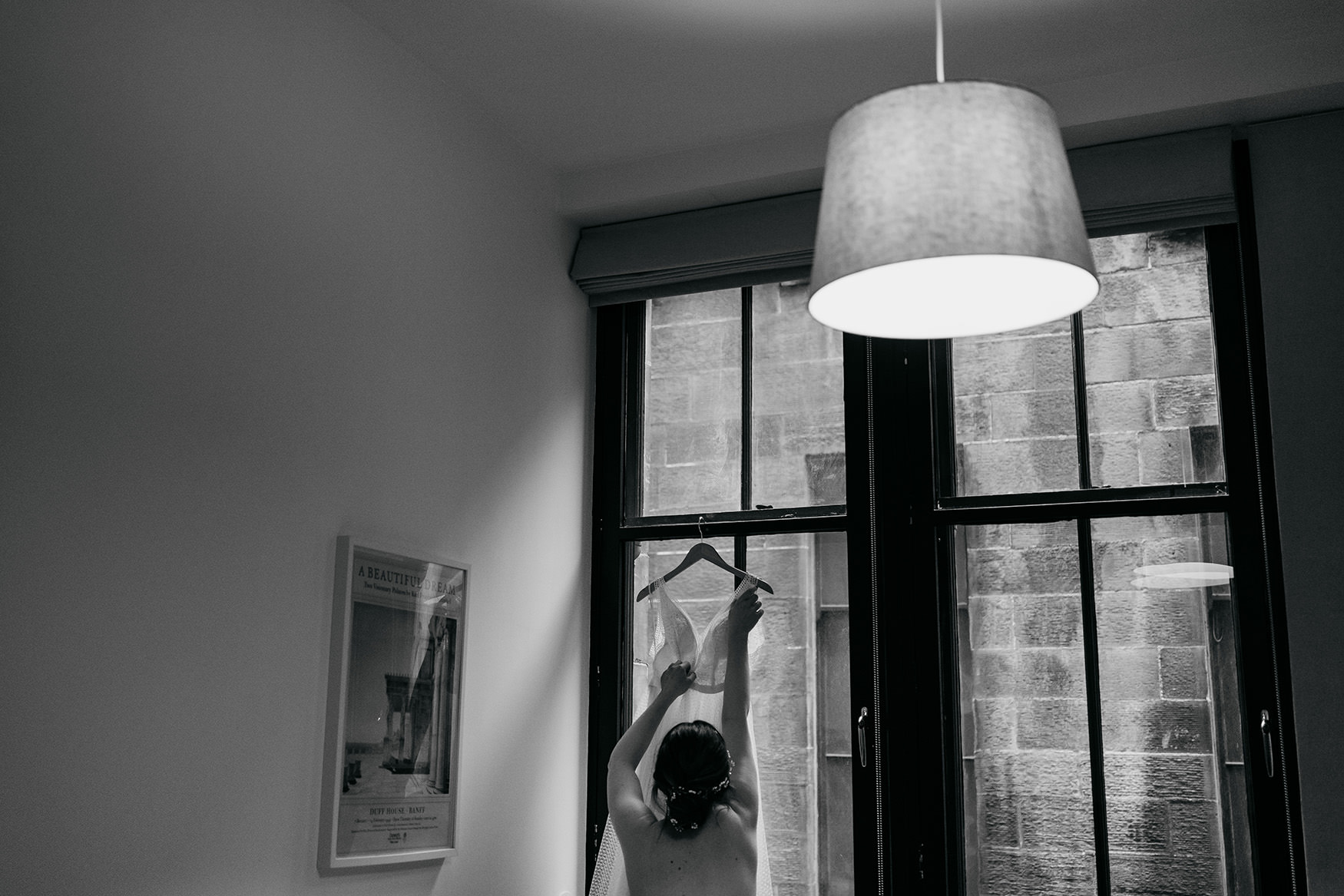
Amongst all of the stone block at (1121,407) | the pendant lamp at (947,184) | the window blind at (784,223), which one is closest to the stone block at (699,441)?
the window blind at (784,223)

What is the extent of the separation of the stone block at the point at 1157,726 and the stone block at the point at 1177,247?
3.73 ft

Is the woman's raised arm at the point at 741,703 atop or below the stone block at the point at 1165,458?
below

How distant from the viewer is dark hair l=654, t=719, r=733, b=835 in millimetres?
2852

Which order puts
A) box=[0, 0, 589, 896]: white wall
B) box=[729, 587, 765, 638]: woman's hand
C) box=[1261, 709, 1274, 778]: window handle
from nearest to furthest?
box=[0, 0, 589, 896]: white wall → box=[1261, 709, 1274, 778]: window handle → box=[729, 587, 765, 638]: woman's hand

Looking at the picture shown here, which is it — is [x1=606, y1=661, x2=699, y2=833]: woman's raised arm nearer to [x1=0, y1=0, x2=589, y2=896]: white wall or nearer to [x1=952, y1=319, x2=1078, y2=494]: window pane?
[x1=0, y1=0, x2=589, y2=896]: white wall

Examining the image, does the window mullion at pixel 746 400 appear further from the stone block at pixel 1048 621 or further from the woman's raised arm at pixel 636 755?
the stone block at pixel 1048 621

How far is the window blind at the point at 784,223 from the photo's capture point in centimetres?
307

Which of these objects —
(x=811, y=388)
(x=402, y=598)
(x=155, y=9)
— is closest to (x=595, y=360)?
(x=811, y=388)

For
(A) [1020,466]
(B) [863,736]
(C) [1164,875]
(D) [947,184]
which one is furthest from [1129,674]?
(D) [947,184]

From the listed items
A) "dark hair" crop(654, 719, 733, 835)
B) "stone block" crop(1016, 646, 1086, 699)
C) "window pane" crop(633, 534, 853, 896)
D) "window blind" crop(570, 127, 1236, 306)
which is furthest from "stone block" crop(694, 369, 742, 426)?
"stone block" crop(1016, 646, 1086, 699)

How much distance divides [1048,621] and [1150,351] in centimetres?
76

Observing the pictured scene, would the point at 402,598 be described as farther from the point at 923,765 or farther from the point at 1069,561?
the point at 1069,561

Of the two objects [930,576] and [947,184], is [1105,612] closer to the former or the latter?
[930,576]

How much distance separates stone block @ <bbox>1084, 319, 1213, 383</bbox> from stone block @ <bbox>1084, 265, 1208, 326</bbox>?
2 centimetres
